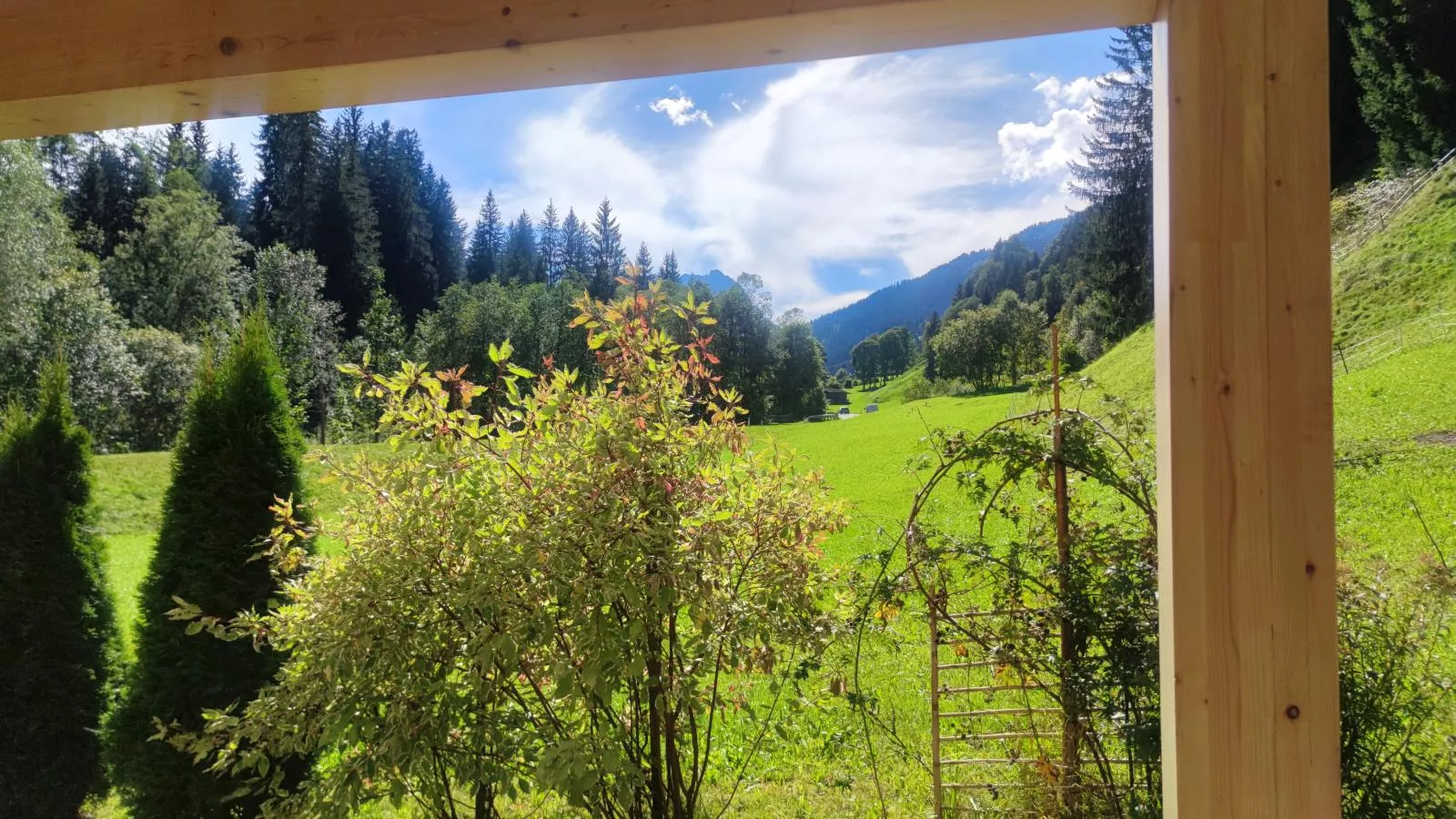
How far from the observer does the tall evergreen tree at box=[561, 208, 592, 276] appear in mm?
2256

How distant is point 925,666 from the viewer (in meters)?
1.82

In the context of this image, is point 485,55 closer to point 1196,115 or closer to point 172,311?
point 1196,115

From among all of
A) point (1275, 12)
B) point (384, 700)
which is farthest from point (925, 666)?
point (1275, 12)

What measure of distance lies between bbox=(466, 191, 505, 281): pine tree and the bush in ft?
3.46

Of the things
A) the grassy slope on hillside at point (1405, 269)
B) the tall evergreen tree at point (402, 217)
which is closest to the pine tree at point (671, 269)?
the tall evergreen tree at point (402, 217)

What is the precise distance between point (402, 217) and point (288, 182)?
0.52m

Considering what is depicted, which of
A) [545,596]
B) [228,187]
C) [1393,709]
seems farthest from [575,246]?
[1393,709]

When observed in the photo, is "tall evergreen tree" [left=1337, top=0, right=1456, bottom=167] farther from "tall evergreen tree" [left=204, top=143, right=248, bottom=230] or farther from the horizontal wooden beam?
"tall evergreen tree" [left=204, top=143, right=248, bottom=230]

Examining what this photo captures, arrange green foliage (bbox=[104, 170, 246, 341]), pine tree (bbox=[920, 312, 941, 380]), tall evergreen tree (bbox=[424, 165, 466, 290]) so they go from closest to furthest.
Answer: pine tree (bbox=[920, 312, 941, 380]) < tall evergreen tree (bbox=[424, 165, 466, 290]) < green foliage (bbox=[104, 170, 246, 341])

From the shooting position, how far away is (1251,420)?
2.90 feet

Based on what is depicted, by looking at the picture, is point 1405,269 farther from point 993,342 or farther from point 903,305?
point 903,305

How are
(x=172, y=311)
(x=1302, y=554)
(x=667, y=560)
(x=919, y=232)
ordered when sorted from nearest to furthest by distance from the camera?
(x=1302, y=554), (x=667, y=560), (x=919, y=232), (x=172, y=311)

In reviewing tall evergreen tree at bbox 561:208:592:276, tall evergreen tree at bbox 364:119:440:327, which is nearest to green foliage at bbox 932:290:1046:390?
tall evergreen tree at bbox 561:208:592:276

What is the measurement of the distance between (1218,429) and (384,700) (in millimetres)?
1477
